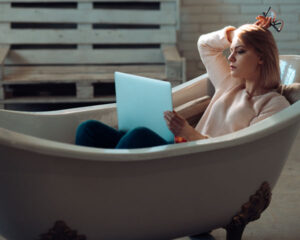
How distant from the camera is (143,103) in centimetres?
196

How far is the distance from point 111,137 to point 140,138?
0.26m

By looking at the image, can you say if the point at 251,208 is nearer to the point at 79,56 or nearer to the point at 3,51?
the point at 79,56

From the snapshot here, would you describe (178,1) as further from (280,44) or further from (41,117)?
(41,117)

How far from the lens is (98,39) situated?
380 centimetres

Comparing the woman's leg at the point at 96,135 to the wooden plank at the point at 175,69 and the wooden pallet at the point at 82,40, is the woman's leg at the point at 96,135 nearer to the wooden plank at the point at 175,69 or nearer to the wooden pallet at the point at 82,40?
the wooden plank at the point at 175,69

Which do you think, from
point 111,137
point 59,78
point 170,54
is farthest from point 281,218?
point 59,78

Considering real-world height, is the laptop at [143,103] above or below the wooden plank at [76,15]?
below

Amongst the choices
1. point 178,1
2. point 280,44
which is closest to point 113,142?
point 178,1

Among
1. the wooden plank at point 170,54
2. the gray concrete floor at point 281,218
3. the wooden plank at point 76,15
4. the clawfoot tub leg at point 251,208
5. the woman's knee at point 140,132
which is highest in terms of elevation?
the wooden plank at point 76,15

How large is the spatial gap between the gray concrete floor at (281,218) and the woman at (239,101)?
0.49m

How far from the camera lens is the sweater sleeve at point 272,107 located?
1.91 metres

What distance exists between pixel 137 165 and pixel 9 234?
1.51 feet

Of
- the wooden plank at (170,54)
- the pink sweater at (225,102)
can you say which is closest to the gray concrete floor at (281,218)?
the pink sweater at (225,102)

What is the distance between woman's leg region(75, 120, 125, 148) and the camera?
199 cm
